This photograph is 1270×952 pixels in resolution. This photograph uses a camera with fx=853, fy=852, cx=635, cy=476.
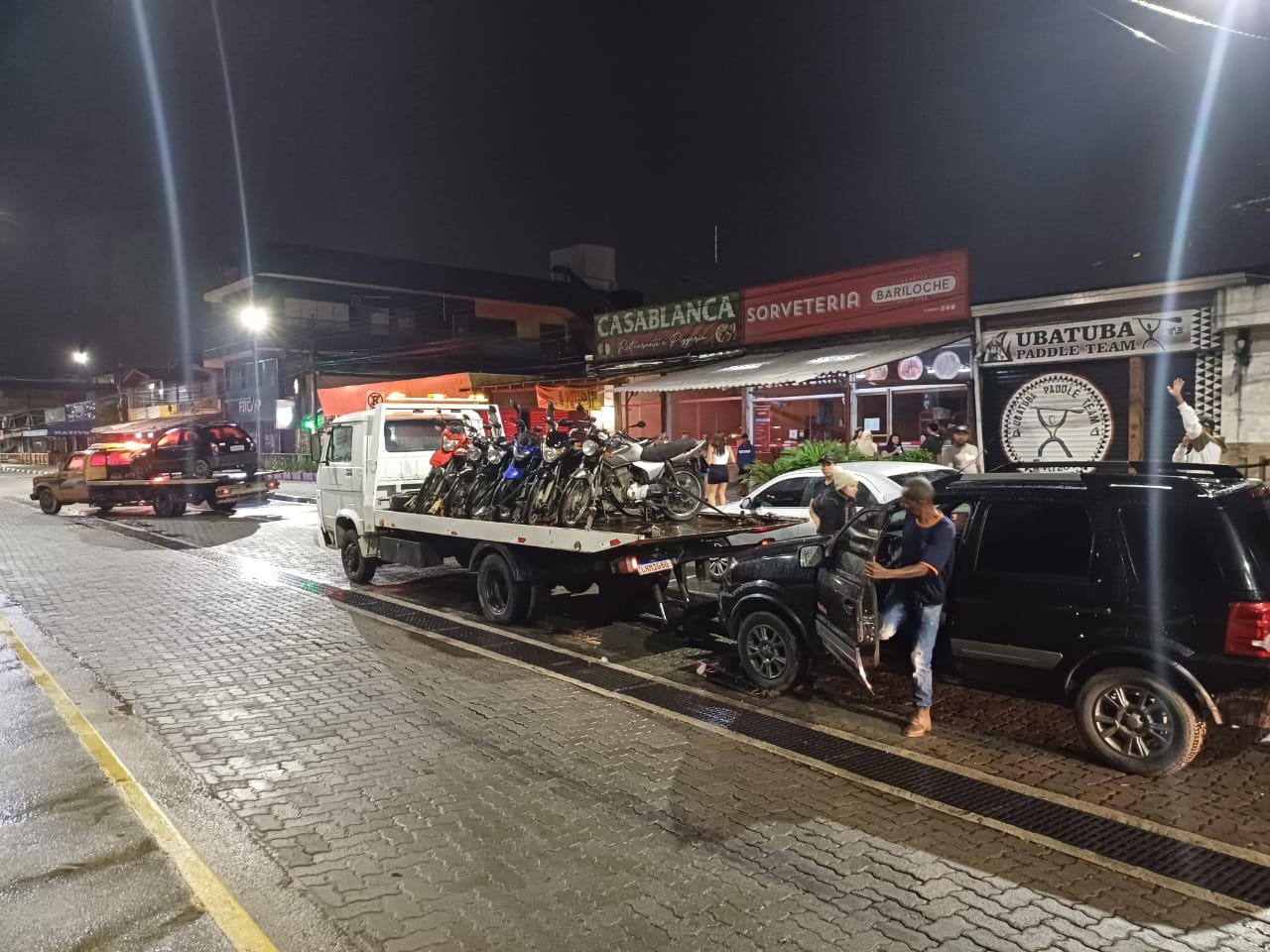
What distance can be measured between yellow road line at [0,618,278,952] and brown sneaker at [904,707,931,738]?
3.91 meters

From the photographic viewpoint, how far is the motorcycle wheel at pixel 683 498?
28.7 ft

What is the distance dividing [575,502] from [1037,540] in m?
4.41

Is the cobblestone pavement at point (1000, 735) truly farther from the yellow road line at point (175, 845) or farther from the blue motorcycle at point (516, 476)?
the yellow road line at point (175, 845)

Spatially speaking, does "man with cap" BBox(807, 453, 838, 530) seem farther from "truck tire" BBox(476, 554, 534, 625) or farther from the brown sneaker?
"truck tire" BBox(476, 554, 534, 625)

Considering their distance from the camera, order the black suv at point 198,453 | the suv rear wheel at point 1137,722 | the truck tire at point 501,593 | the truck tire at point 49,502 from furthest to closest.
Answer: the truck tire at point 49,502 → the black suv at point 198,453 → the truck tire at point 501,593 → the suv rear wheel at point 1137,722

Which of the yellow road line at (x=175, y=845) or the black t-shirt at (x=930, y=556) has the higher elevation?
the black t-shirt at (x=930, y=556)

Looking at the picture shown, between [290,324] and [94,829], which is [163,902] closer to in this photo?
[94,829]

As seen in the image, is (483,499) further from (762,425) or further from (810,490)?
(762,425)

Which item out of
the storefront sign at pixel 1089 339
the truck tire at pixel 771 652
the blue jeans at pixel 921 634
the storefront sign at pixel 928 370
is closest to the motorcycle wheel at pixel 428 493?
the truck tire at pixel 771 652

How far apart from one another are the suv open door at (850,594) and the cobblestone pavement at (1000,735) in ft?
1.90

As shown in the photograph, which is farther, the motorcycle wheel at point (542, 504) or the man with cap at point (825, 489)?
the motorcycle wheel at point (542, 504)

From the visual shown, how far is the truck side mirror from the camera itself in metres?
5.90

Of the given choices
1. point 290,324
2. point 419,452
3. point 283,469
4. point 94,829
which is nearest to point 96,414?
point 290,324

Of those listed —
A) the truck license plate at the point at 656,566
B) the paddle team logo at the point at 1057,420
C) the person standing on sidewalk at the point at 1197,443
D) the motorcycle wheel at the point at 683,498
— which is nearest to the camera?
the truck license plate at the point at 656,566
